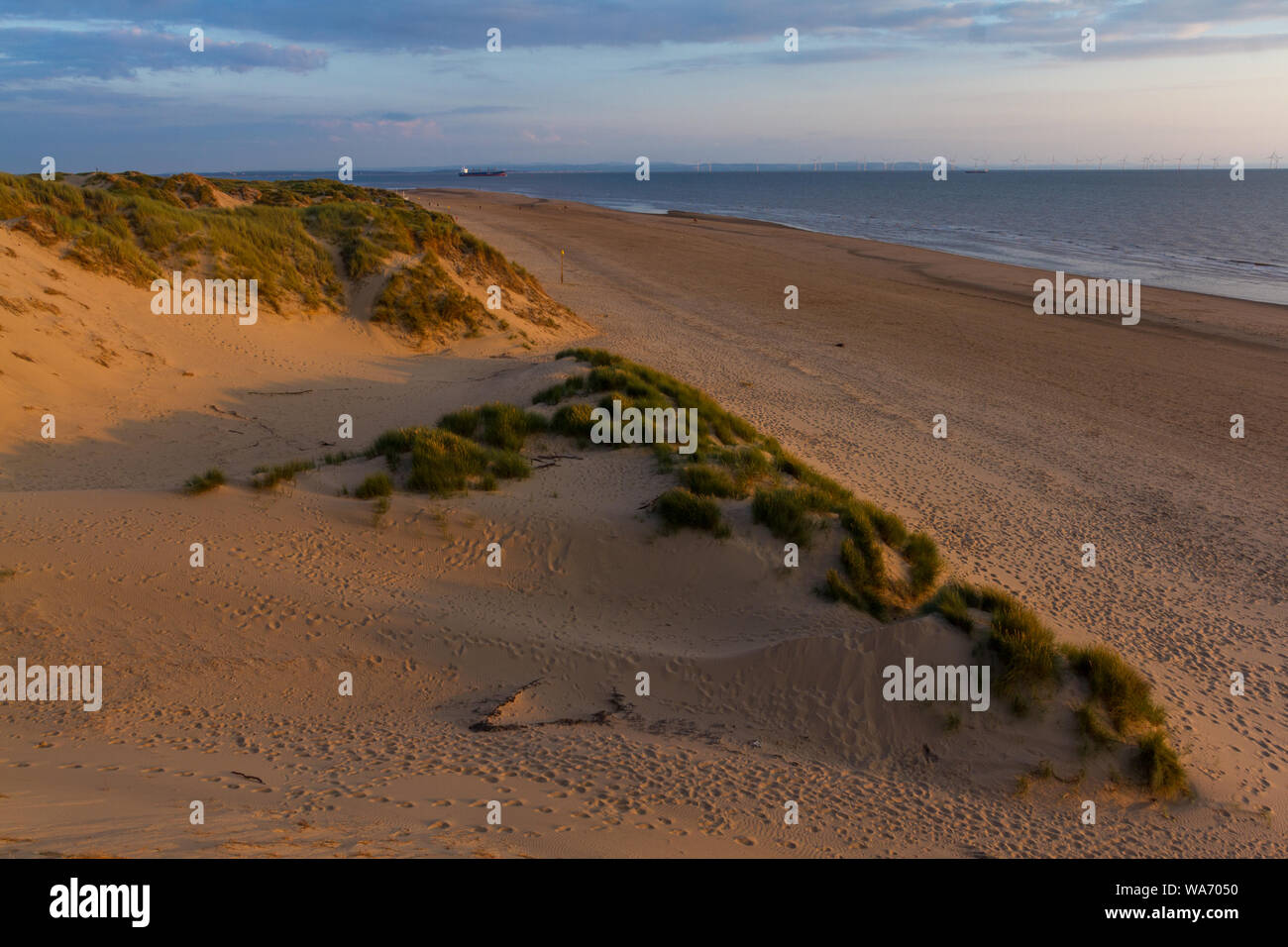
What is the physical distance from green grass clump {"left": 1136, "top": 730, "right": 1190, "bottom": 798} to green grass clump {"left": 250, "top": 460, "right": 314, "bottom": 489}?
864 centimetres

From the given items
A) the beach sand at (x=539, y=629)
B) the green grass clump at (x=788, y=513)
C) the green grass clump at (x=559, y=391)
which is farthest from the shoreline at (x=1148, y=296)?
the green grass clump at (x=788, y=513)

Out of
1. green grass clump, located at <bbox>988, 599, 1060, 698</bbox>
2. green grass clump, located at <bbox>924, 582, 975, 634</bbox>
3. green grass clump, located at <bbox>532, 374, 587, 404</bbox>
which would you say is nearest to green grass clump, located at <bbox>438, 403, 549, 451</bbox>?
green grass clump, located at <bbox>532, 374, 587, 404</bbox>

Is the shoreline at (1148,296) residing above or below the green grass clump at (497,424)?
above

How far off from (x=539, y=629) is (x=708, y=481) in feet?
9.17

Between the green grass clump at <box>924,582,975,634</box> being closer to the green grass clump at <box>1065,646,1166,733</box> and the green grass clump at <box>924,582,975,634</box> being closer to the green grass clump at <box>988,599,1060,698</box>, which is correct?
the green grass clump at <box>988,599,1060,698</box>

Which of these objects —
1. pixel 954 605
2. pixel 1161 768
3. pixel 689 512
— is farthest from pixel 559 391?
pixel 1161 768

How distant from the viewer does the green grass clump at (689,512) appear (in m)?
8.63

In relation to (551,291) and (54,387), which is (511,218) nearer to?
(551,291)

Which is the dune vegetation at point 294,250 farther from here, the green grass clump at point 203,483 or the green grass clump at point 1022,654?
the green grass clump at point 1022,654

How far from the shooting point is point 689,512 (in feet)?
28.5

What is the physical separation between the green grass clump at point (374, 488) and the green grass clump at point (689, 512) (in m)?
3.01
